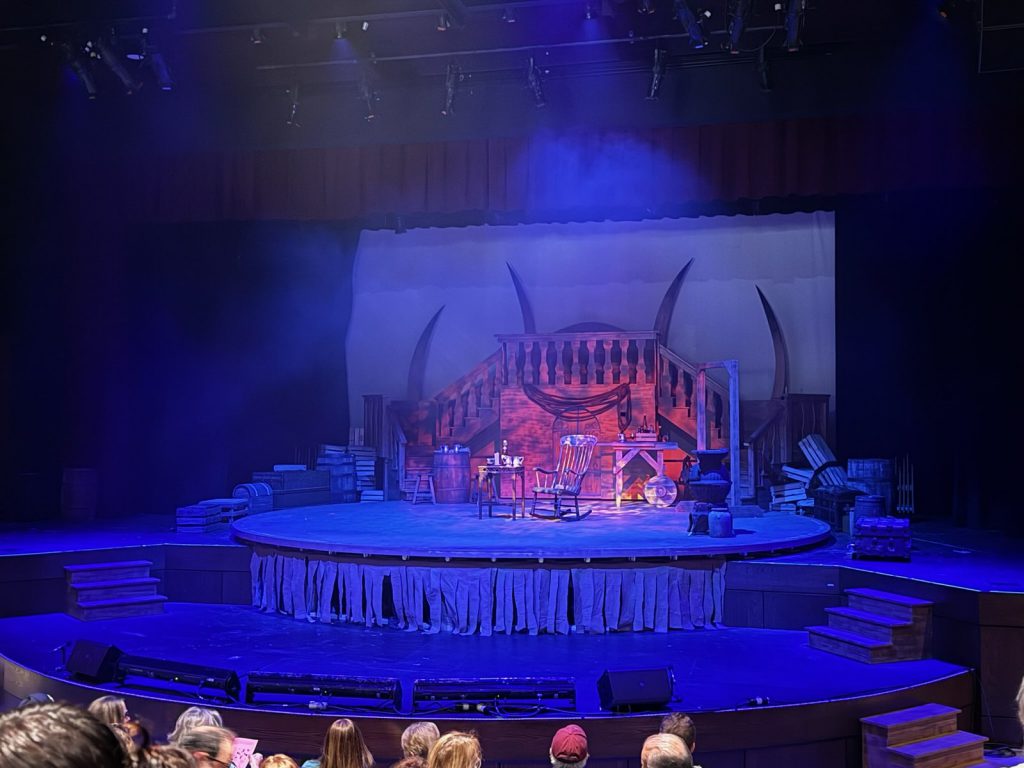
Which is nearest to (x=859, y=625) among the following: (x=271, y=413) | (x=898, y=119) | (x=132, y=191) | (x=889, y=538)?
(x=889, y=538)

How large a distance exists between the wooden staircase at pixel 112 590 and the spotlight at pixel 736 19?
604 cm

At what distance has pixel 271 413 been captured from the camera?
1120cm

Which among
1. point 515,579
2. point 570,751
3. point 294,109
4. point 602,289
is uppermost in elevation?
point 294,109

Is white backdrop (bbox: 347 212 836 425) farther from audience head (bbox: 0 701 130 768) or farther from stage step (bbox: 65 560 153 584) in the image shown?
audience head (bbox: 0 701 130 768)

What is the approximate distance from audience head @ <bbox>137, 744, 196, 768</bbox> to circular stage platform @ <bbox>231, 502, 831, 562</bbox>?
203 inches

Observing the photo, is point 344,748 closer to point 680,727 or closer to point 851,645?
point 680,727

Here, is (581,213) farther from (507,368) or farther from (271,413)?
(271,413)

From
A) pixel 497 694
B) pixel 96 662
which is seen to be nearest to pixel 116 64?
pixel 96 662

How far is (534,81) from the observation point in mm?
8875

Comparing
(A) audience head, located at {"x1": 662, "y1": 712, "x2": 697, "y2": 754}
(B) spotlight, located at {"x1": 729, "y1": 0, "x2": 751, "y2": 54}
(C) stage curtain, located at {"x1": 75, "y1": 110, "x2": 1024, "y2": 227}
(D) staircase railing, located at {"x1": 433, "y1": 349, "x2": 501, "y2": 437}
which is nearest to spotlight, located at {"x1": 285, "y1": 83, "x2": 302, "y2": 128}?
(C) stage curtain, located at {"x1": 75, "y1": 110, "x2": 1024, "y2": 227}

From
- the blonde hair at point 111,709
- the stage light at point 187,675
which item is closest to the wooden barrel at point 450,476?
the stage light at point 187,675

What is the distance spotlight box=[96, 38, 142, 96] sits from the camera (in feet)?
27.9

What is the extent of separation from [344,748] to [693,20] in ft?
20.1

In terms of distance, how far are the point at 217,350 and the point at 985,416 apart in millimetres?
7551
